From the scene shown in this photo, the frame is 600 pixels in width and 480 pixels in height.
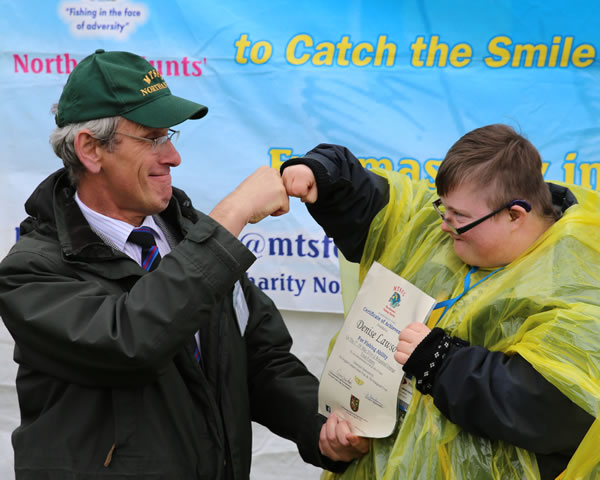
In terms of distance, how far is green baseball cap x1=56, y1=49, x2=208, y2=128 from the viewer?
1816 mm

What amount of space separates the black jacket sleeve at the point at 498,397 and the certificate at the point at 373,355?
0.14 meters

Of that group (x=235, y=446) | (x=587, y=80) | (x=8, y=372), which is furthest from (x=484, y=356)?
(x=8, y=372)

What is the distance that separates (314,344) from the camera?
3.14 meters

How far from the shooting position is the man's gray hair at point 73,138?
6.02ft

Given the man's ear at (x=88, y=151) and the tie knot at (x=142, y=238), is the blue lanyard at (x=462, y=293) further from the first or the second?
the man's ear at (x=88, y=151)

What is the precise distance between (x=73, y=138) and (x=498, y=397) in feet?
3.97

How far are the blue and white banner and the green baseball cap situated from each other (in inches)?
43.5

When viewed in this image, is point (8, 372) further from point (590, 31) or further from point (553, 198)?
point (590, 31)

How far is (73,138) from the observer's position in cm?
186

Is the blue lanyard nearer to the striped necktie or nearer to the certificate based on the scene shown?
the certificate

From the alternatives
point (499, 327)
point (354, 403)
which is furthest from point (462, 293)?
point (354, 403)

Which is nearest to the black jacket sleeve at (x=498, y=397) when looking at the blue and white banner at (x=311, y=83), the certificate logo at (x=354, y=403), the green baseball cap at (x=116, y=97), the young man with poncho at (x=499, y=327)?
the young man with poncho at (x=499, y=327)

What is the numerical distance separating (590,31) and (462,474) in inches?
72.5

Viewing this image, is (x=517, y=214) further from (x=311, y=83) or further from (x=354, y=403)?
(x=311, y=83)
